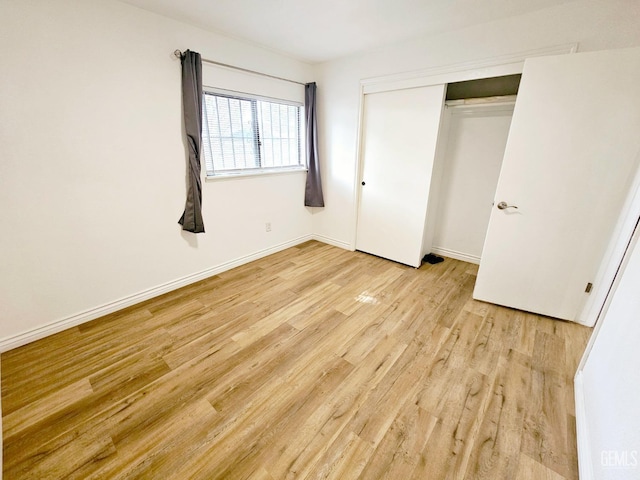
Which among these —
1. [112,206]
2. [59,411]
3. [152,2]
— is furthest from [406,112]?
[59,411]

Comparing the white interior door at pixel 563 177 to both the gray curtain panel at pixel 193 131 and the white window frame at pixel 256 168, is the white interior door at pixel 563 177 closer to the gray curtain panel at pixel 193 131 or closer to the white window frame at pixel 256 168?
the white window frame at pixel 256 168

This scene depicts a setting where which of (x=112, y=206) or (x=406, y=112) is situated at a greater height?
(x=406, y=112)

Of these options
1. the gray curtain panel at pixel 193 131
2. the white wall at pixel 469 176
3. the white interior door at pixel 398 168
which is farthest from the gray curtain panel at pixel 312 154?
the white wall at pixel 469 176

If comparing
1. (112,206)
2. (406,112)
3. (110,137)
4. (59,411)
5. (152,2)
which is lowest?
(59,411)

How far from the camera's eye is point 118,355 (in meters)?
1.82

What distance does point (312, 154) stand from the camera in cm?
356

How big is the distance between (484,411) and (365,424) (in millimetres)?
665

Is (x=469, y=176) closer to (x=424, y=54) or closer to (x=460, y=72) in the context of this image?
(x=460, y=72)

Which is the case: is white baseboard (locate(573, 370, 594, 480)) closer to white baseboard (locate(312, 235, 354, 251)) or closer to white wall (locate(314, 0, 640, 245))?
white wall (locate(314, 0, 640, 245))

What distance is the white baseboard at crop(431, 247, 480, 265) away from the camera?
3316 mm

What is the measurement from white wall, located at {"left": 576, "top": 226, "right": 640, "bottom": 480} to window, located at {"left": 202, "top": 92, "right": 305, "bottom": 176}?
3.04m

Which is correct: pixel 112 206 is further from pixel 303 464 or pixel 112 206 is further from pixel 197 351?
pixel 303 464

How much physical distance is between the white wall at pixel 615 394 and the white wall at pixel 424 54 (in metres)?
1.65

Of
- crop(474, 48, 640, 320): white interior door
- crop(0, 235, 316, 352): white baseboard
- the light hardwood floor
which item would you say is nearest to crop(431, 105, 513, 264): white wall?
crop(474, 48, 640, 320): white interior door
